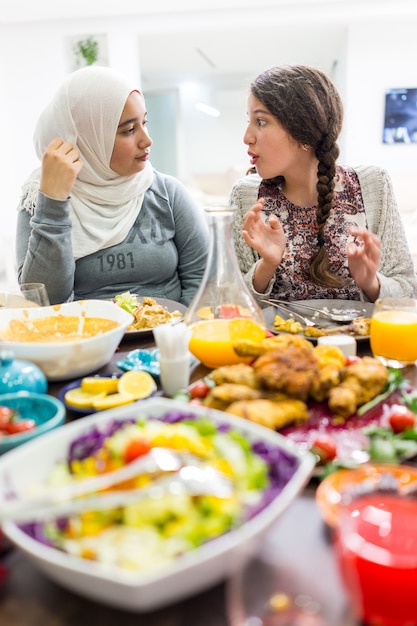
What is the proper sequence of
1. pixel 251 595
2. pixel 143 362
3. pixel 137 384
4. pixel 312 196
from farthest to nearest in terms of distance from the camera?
pixel 312 196
pixel 143 362
pixel 137 384
pixel 251 595

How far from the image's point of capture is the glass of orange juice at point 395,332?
42.8 inches

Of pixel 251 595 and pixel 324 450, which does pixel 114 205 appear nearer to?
pixel 324 450

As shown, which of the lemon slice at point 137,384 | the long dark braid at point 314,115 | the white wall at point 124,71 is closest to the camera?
the lemon slice at point 137,384

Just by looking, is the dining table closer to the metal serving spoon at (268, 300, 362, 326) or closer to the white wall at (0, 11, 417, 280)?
A: the metal serving spoon at (268, 300, 362, 326)

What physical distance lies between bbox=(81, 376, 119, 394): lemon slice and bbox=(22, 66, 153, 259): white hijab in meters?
1.11

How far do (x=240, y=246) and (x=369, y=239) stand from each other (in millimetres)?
623

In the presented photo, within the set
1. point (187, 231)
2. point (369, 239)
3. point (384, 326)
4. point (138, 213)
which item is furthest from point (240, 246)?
point (384, 326)

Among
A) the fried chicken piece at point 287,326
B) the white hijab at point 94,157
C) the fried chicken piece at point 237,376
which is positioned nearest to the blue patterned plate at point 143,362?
the fried chicken piece at point 237,376

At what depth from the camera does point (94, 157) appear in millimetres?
2070

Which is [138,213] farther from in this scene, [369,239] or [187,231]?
[369,239]

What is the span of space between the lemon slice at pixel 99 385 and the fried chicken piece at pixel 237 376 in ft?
0.63

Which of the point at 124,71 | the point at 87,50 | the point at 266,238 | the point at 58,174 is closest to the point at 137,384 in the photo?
the point at 266,238

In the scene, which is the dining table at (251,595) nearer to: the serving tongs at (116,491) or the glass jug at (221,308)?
the serving tongs at (116,491)

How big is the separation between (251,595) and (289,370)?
0.44 m
